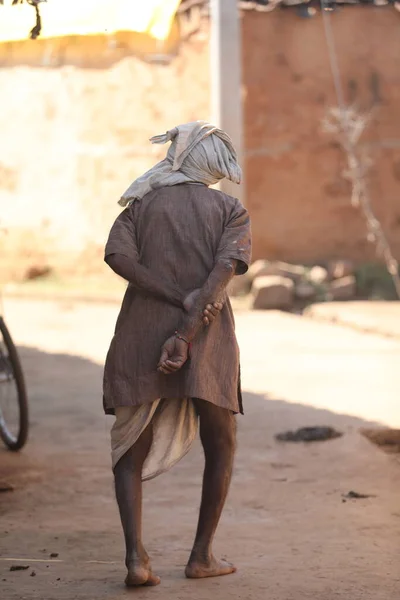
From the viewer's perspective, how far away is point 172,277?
14.0ft

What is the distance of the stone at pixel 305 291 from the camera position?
14.3 metres

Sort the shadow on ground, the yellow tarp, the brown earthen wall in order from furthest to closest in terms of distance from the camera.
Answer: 1. the brown earthen wall
2. the yellow tarp
3. the shadow on ground

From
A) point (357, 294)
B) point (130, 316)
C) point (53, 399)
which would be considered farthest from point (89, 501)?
point (357, 294)

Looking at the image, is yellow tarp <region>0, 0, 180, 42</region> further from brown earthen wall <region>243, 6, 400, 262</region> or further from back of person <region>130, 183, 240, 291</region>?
brown earthen wall <region>243, 6, 400, 262</region>

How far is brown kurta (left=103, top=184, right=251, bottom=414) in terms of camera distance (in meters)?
4.19

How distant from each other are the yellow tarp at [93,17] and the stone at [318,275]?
4.75 m

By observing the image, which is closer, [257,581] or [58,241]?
[257,581]

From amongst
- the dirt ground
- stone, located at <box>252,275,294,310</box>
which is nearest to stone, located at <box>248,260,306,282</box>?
stone, located at <box>252,275,294,310</box>

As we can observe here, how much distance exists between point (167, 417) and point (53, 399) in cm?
420

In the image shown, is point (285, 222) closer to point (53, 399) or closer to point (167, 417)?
point (53, 399)

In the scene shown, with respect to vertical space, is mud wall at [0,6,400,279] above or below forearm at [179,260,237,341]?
above

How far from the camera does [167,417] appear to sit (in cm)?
429

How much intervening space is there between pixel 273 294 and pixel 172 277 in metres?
9.76

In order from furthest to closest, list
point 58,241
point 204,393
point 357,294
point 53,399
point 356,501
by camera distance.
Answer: point 58,241
point 357,294
point 53,399
point 356,501
point 204,393
